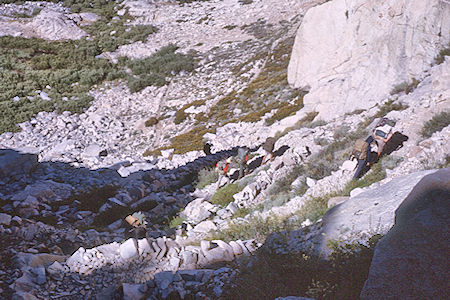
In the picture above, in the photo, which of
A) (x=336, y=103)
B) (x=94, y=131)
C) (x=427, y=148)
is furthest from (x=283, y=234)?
(x=94, y=131)

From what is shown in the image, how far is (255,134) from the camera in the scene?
15.2 meters

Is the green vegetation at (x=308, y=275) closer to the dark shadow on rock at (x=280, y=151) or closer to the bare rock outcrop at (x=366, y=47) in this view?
the dark shadow on rock at (x=280, y=151)

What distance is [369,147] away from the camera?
7.41 meters

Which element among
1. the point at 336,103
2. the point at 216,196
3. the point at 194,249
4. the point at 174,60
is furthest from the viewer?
the point at 174,60

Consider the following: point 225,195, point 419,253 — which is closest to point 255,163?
point 225,195

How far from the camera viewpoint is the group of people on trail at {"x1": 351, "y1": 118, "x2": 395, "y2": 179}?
7.12m

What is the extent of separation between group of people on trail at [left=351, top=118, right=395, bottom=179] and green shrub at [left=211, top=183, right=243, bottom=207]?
143 inches

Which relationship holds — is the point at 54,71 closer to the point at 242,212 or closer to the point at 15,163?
the point at 15,163

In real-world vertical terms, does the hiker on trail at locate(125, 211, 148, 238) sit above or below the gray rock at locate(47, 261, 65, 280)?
below

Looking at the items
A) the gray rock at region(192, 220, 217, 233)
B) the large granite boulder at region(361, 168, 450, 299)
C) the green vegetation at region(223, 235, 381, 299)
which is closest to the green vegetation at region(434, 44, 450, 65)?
the gray rock at region(192, 220, 217, 233)

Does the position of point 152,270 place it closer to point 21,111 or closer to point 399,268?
point 399,268

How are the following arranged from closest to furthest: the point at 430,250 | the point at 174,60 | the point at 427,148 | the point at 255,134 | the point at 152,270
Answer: the point at 430,250 → the point at 152,270 → the point at 427,148 → the point at 255,134 → the point at 174,60

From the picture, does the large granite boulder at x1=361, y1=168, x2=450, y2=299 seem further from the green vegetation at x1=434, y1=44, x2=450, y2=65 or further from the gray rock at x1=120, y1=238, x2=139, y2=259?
the green vegetation at x1=434, y1=44, x2=450, y2=65

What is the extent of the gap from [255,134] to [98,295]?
11.7 meters
